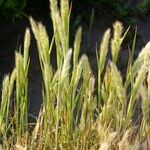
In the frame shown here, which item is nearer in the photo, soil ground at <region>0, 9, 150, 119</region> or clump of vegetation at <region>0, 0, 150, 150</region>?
clump of vegetation at <region>0, 0, 150, 150</region>

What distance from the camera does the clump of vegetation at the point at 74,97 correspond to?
1.82 metres

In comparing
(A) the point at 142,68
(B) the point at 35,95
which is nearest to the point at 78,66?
(A) the point at 142,68

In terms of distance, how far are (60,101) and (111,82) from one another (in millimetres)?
195

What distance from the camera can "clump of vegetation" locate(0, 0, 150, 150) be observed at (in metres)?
1.82

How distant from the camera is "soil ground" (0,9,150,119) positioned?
349 centimetres

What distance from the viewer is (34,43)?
3703mm

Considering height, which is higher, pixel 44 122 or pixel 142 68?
pixel 142 68

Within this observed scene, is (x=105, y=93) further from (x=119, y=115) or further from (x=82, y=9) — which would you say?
(x=82, y=9)

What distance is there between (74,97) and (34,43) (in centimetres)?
182

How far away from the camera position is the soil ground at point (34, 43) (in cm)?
349

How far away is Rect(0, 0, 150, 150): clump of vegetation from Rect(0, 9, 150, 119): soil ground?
1.35 metres

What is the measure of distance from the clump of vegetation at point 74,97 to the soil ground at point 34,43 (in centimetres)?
135

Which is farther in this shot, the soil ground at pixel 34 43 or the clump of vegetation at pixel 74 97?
the soil ground at pixel 34 43

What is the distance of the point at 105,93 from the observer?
1.99 m
